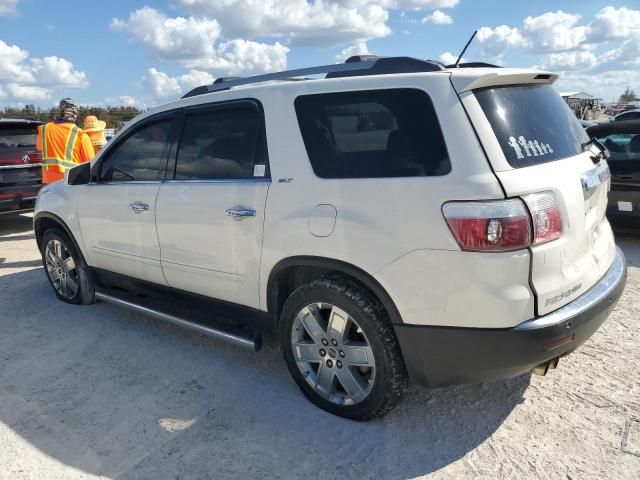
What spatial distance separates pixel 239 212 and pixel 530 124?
1697 mm

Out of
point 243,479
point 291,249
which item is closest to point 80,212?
point 291,249

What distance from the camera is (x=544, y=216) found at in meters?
2.37

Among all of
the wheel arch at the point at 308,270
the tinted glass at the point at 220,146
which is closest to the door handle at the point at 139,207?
the tinted glass at the point at 220,146

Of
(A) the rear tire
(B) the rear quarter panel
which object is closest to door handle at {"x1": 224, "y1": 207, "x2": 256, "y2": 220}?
(B) the rear quarter panel

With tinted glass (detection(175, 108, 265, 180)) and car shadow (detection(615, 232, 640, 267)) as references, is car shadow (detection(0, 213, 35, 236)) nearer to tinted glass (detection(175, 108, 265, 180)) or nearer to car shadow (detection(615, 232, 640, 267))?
tinted glass (detection(175, 108, 265, 180))

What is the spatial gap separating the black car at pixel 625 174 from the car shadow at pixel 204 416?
13.3ft

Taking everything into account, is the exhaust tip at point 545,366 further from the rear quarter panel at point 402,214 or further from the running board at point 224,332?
the running board at point 224,332

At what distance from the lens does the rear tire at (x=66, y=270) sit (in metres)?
4.83

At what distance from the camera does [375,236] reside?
2.57 meters

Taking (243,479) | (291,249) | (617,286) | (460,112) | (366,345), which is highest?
(460,112)

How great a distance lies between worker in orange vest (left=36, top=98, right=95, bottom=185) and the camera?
22.7 ft

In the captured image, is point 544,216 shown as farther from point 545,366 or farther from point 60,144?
point 60,144

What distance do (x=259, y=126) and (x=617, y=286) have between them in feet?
7.34

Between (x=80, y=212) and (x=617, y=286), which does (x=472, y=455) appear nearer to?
(x=617, y=286)
